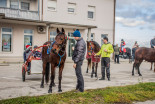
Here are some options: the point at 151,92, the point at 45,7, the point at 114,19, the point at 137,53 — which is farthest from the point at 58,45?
the point at 114,19

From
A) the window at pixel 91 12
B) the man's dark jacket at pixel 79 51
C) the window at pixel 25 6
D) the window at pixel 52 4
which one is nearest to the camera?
the man's dark jacket at pixel 79 51

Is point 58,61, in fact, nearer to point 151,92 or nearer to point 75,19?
point 151,92

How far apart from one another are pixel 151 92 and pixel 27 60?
5.99 meters

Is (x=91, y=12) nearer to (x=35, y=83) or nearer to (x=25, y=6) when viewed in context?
(x=25, y=6)

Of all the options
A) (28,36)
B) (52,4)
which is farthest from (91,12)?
(28,36)

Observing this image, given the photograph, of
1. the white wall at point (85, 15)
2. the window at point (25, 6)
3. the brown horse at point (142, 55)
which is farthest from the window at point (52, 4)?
the brown horse at point (142, 55)

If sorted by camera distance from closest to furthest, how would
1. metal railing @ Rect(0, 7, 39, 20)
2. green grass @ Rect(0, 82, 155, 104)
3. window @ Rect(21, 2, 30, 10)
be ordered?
green grass @ Rect(0, 82, 155, 104)
metal railing @ Rect(0, 7, 39, 20)
window @ Rect(21, 2, 30, 10)

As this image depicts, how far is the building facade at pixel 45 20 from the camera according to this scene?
22.6m

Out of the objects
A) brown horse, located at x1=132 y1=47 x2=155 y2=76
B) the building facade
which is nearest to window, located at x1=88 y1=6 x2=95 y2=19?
the building facade

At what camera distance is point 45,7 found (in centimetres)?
2544

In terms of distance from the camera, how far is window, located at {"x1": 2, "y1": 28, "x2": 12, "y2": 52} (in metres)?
22.4

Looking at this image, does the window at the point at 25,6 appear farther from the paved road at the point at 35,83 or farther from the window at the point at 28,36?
the paved road at the point at 35,83

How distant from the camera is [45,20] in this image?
83.1 feet

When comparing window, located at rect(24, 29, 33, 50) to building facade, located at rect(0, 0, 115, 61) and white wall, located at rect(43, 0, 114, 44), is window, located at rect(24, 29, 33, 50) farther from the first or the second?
white wall, located at rect(43, 0, 114, 44)
